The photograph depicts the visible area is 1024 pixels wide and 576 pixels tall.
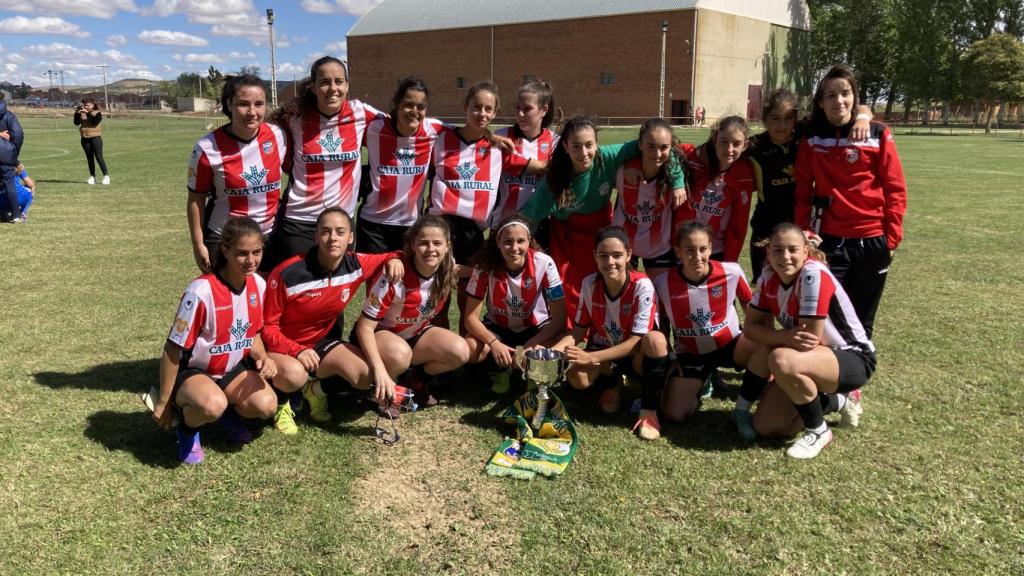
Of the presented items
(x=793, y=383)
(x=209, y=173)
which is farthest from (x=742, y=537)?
(x=209, y=173)

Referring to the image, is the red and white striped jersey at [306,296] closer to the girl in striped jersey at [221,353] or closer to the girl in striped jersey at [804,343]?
the girl in striped jersey at [221,353]

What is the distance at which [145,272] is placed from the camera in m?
7.62

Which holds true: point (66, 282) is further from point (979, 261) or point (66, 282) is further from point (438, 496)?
point (979, 261)

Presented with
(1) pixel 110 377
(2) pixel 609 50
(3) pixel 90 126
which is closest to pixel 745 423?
(1) pixel 110 377

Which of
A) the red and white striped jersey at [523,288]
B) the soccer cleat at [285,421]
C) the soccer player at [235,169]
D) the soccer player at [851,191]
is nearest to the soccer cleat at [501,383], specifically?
the red and white striped jersey at [523,288]

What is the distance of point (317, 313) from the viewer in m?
4.03

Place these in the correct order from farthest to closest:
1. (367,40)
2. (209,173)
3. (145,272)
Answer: (367,40) < (145,272) < (209,173)

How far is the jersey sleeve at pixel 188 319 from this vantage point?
347 centimetres

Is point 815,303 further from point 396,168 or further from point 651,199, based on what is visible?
point 396,168

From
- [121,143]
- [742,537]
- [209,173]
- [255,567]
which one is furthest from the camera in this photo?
[121,143]

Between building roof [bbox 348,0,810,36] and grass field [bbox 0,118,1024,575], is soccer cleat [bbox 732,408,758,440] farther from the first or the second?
building roof [bbox 348,0,810,36]

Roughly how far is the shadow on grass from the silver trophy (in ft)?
8.31

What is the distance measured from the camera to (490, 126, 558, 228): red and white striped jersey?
4832 millimetres

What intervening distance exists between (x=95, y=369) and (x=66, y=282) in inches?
115
